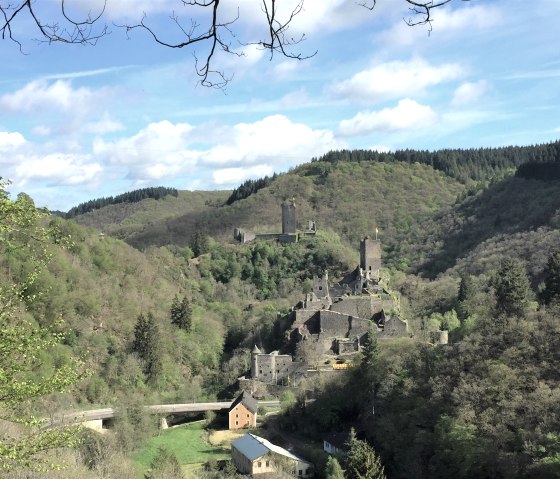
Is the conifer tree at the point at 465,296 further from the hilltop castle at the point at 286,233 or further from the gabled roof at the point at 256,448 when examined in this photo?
the hilltop castle at the point at 286,233

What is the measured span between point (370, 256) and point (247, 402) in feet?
67.2

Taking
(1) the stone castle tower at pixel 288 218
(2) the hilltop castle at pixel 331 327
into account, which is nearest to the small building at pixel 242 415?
(2) the hilltop castle at pixel 331 327

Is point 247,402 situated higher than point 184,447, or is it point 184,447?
point 247,402

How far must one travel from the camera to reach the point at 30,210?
8391 millimetres

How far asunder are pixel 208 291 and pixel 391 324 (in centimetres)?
2936

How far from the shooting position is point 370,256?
5559 centimetres

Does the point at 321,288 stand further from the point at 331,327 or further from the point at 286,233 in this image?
the point at 286,233

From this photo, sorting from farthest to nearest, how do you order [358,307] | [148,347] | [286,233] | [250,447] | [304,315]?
[286,233] → [148,347] → [358,307] → [304,315] → [250,447]

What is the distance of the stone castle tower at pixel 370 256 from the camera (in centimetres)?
5488

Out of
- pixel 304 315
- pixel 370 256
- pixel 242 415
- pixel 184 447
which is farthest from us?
pixel 370 256

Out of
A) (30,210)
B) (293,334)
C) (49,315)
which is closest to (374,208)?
(293,334)

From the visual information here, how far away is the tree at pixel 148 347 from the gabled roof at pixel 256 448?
46.2 ft

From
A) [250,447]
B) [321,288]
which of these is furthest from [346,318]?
[250,447]

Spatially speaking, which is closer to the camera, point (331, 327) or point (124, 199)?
point (331, 327)
